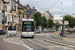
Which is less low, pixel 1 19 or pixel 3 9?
pixel 3 9

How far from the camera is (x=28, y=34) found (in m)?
27.6

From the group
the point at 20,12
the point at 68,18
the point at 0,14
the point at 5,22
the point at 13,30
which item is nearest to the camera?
the point at 13,30

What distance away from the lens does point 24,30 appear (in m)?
27.5

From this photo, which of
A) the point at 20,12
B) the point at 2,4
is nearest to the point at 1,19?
the point at 2,4

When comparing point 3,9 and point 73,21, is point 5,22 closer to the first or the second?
point 3,9

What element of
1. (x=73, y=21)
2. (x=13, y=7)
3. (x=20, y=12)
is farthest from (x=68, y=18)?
(x=13, y=7)

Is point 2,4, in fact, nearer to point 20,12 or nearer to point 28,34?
point 20,12

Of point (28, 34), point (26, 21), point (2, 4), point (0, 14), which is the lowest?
point (28, 34)

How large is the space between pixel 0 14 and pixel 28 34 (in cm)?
2392

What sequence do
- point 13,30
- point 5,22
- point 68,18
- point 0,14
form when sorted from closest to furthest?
point 13,30 → point 0,14 → point 5,22 → point 68,18

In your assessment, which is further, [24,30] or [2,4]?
[2,4]

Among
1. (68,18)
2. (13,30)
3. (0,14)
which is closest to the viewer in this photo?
(13,30)

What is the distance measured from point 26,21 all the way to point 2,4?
25186 millimetres

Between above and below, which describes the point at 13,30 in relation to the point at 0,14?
below
